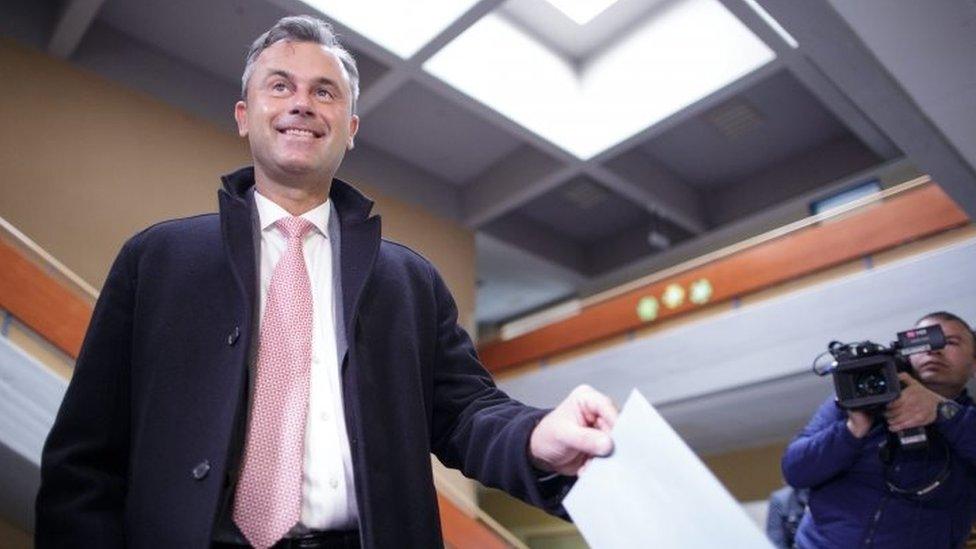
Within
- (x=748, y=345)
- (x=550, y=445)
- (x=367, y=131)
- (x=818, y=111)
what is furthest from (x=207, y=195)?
(x=550, y=445)

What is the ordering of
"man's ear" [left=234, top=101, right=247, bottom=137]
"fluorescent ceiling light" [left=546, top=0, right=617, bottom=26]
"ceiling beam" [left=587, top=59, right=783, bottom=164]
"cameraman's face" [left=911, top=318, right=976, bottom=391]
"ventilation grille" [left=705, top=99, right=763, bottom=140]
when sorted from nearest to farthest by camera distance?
"man's ear" [left=234, top=101, right=247, bottom=137], "cameraman's face" [left=911, top=318, right=976, bottom=391], "ceiling beam" [left=587, top=59, right=783, bottom=164], "fluorescent ceiling light" [left=546, top=0, right=617, bottom=26], "ventilation grille" [left=705, top=99, right=763, bottom=140]

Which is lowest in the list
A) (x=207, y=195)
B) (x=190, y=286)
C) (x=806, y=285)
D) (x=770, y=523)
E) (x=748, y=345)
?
(x=770, y=523)

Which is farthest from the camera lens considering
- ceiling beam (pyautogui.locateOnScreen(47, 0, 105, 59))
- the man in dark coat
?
ceiling beam (pyautogui.locateOnScreen(47, 0, 105, 59))

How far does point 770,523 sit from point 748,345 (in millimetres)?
2125

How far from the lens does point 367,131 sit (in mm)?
6477

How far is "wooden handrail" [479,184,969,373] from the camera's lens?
4.86m

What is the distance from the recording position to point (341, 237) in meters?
1.13

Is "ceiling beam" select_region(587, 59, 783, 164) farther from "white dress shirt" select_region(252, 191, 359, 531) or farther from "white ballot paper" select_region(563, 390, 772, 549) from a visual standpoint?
"white ballot paper" select_region(563, 390, 772, 549)

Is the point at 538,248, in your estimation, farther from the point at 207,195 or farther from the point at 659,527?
the point at 659,527

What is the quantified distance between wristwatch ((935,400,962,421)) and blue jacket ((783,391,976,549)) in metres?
0.02

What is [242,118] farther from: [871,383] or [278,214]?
[871,383]

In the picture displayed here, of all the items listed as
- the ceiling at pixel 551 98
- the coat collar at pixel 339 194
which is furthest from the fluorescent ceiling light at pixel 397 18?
the coat collar at pixel 339 194

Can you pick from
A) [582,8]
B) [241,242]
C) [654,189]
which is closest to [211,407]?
[241,242]

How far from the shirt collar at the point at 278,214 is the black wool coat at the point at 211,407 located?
15 millimetres
